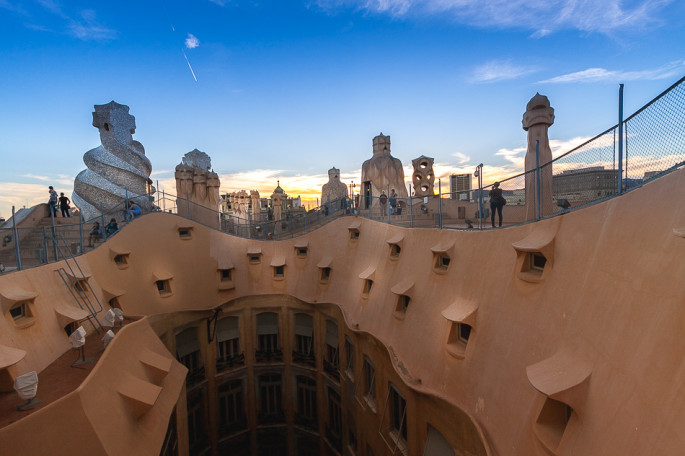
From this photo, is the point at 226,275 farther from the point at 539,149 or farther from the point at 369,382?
the point at 539,149

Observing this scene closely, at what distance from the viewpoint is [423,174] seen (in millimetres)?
25250

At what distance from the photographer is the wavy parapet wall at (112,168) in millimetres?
19797

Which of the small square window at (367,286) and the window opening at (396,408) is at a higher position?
the small square window at (367,286)

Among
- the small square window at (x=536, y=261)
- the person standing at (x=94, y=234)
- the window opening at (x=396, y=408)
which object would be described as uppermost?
the person standing at (x=94, y=234)

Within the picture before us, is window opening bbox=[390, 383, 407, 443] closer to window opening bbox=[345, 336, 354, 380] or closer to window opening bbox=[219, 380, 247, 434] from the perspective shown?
window opening bbox=[345, 336, 354, 380]

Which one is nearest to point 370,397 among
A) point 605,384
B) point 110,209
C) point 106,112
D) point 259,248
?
point 605,384

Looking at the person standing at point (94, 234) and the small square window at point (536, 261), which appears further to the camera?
the person standing at point (94, 234)

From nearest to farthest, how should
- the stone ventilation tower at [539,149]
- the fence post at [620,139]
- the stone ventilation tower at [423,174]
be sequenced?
the fence post at [620,139]
the stone ventilation tower at [539,149]
the stone ventilation tower at [423,174]

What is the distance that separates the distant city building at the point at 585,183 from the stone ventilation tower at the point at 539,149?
53 centimetres

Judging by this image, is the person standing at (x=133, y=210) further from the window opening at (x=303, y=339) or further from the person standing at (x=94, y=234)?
the window opening at (x=303, y=339)

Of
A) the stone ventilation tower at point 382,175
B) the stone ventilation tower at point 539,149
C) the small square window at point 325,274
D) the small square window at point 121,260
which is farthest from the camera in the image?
the stone ventilation tower at point 382,175

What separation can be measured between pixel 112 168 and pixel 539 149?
2232 centimetres

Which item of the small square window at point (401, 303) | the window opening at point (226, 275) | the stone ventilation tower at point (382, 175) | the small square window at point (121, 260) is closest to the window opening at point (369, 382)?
the small square window at point (401, 303)

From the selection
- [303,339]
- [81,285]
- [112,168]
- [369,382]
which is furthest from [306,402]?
[112,168]
